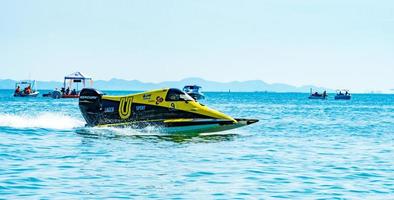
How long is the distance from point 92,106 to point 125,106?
2.11 metres

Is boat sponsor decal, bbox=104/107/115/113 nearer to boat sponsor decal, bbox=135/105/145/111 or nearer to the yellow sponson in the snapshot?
the yellow sponson

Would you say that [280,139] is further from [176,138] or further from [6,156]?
[6,156]

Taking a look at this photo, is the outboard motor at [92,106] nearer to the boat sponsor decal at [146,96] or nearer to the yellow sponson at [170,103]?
the yellow sponson at [170,103]

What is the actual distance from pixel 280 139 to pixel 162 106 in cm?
598

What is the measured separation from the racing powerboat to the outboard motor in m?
0.33

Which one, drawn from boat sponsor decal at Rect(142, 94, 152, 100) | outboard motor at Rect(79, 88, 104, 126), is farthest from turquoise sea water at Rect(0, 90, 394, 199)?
outboard motor at Rect(79, 88, 104, 126)

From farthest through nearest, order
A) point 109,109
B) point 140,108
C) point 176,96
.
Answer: point 109,109 → point 140,108 → point 176,96

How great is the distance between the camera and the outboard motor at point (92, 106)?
112ft

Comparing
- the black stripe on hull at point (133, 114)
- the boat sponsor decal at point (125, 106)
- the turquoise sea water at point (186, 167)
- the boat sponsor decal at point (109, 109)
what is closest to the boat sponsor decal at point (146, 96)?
the black stripe on hull at point (133, 114)

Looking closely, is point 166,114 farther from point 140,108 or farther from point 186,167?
point 186,167

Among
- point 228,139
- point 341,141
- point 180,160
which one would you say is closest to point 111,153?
point 180,160

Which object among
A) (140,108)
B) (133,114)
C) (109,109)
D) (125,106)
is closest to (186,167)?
(140,108)

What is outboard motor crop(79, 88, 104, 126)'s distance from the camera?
34.0 meters

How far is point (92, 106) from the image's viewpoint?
3422 centimetres
